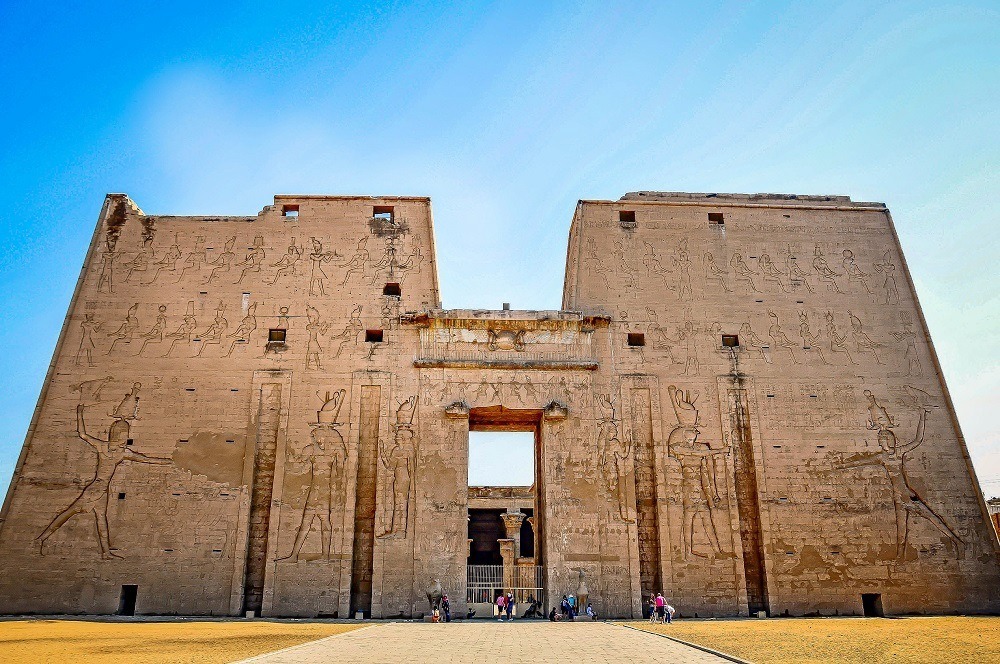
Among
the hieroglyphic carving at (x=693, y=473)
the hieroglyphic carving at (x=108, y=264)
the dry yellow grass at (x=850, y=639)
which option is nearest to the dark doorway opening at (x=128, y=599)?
the hieroglyphic carving at (x=108, y=264)

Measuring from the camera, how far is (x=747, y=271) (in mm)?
16828

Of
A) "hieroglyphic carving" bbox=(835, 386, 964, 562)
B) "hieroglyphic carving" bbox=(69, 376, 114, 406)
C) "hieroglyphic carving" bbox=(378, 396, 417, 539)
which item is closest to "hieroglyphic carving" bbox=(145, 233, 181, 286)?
"hieroglyphic carving" bbox=(69, 376, 114, 406)

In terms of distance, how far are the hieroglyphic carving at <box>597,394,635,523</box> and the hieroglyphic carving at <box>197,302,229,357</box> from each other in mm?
8419

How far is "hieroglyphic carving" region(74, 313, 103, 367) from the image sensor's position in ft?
50.0

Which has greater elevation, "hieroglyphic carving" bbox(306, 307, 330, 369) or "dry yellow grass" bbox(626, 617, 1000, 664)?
"hieroglyphic carving" bbox(306, 307, 330, 369)

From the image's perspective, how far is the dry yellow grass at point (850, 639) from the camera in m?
Answer: 7.36

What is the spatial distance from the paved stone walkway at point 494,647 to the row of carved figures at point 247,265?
791cm

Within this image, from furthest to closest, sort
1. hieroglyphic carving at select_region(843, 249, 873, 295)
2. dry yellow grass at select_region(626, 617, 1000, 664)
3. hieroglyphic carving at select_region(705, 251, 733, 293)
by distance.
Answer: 1. hieroglyphic carving at select_region(843, 249, 873, 295)
2. hieroglyphic carving at select_region(705, 251, 733, 293)
3. dry yellow grass at select_region(626, 617, 1000, 664)

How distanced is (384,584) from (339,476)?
92.2 inches

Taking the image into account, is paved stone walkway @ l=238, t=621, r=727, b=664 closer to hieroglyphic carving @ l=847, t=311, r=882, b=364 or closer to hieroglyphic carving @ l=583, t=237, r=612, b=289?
hieroglyphic carving @ l=583, t=237, r=612, b=289

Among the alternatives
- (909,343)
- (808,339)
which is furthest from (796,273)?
(909,343)

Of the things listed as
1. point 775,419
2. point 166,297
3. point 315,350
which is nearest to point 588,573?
point 775,419

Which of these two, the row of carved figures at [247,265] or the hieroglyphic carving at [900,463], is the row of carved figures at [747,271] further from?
the row of carved figures at [247,265]

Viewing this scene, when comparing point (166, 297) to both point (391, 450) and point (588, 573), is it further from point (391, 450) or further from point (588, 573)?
point (588, 573)
